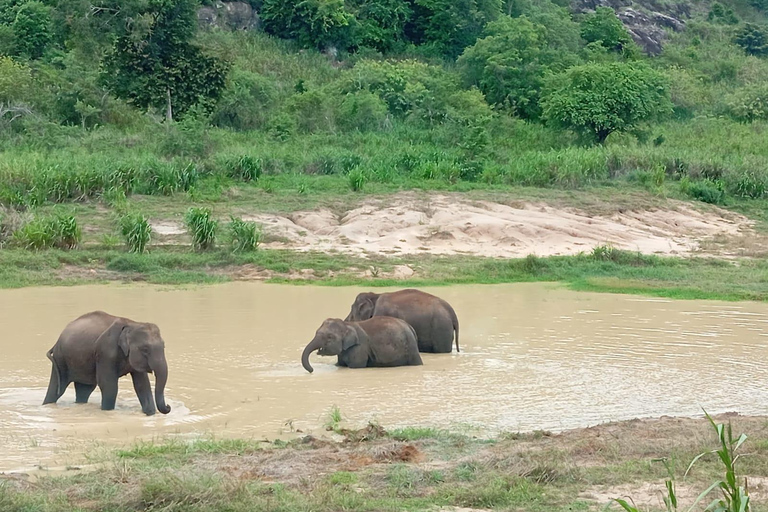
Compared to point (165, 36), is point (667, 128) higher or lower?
lower

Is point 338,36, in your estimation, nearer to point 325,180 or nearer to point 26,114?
point 26,114

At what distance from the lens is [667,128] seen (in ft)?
118

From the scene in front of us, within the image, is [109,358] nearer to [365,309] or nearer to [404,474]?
[404,474]

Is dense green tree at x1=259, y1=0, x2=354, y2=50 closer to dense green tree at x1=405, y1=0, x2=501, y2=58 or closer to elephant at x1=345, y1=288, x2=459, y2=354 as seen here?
dense green tree at x1=405, y1=0, x2=501, y2=58

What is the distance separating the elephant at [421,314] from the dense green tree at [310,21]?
3145 cm

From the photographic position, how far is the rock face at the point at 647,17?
5194 centimetres

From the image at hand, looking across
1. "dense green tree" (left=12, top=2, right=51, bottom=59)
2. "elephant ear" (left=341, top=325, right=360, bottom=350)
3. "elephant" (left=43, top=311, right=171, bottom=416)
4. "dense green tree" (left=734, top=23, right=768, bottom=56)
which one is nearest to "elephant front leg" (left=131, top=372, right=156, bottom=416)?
"elephant" (left=43, top=311, right=171, bottom=416)

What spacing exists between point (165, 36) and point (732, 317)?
67.1 feet

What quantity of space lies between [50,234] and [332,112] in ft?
51.3

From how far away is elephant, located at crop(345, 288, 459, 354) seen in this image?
12102 millimetres

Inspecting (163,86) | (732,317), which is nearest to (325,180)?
(163,86)

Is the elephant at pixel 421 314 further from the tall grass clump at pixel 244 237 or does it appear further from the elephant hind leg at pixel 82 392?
the tall grass clump at pixel 244 237

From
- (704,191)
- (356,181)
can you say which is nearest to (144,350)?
(356,181)

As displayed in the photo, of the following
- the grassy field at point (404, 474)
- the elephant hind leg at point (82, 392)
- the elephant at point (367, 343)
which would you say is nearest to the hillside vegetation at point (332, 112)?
the elephant at point (367, 343)
